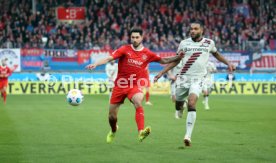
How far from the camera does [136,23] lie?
45.9 metres

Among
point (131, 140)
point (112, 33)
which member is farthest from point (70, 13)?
point (131, 140)

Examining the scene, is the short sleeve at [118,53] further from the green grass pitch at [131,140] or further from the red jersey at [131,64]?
the green grass pitch at [131,140]

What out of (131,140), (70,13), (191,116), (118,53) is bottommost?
(131,140)

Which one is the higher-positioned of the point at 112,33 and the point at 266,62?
the point at 112,33

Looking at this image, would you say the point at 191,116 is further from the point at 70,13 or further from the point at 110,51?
the point at 70,13

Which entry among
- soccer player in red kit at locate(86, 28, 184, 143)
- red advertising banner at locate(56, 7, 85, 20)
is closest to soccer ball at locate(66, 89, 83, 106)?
soccer player in red kit at locate(86, 28, 184, 143)

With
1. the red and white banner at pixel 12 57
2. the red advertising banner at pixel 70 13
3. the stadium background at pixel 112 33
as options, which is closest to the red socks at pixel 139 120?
the stadium background at pixel 112 33

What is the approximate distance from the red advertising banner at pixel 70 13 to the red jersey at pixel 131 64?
35.0 m

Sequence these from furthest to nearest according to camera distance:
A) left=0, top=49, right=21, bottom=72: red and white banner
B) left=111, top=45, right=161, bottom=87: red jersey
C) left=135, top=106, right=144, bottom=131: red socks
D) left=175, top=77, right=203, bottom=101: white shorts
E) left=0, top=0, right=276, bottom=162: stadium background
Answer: left=0, top=49, right=21, bottom=72: red and white banner < left=0, top=0, right=276, bottom=162: stadium background < left=175, top=77, right=203, bottom=101: white shorts < left=111, top=45, right=161, bottom=87: red jersey < left=135, top=106, right=144, bottom=131: red socks

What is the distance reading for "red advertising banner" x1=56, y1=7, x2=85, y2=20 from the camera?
4721 cm

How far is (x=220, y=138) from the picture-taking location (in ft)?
45.2

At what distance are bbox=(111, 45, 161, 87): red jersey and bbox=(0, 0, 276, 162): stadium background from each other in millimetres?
Answer: 3932

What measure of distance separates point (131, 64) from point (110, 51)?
27.4 meters

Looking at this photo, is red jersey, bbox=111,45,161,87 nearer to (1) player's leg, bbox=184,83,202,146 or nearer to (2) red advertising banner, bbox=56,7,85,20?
(1) player's leg, bbox=184,83,202,146
